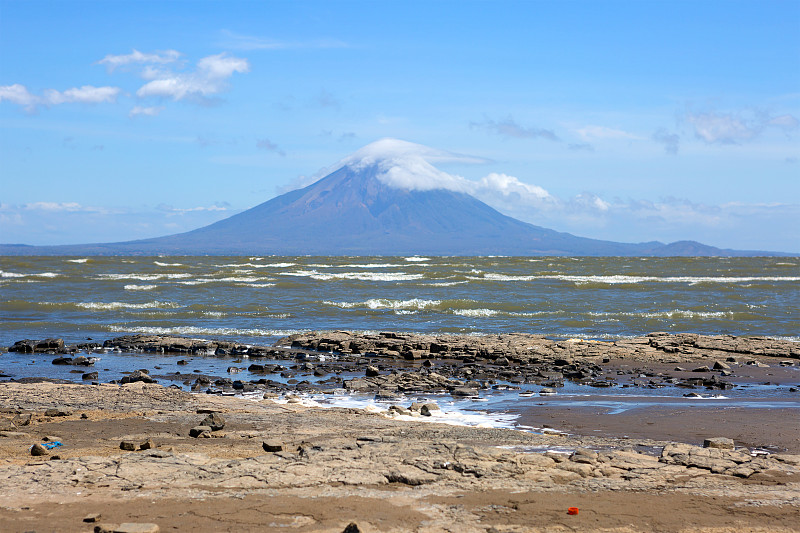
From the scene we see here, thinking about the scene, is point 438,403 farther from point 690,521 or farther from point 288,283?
point 288,283

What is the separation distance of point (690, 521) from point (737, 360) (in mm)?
11529

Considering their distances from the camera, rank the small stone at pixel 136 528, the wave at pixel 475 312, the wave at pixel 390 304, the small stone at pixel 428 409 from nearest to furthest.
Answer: the small stone at pixel 136 528
the small stone at pixel 428 409
the wave at pixel 475 312
the wave at pixel 390 304

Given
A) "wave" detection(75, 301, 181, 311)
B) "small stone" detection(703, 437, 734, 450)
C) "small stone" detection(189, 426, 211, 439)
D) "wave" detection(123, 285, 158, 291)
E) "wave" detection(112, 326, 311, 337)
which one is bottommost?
"wave" detection(112, 326, 311, 337)

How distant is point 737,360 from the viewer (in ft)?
52.1

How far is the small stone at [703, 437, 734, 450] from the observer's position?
7.78 meters

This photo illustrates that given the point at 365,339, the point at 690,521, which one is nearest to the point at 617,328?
the point at 365,339

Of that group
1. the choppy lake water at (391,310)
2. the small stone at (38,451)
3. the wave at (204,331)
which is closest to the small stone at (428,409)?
the small stone at (38,451)

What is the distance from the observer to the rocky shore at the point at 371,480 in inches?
217

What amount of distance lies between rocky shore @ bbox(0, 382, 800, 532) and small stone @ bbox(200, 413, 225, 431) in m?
0.03

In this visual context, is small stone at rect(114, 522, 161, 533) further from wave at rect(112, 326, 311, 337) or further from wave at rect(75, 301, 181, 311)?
wave at rect(75, 301, 181, 311)

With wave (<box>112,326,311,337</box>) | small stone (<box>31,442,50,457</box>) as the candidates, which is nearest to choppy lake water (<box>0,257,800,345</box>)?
wave (<box>112,326,311,337</box>)

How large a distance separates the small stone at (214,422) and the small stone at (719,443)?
540 centimetres

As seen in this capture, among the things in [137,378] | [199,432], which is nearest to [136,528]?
[199,432]

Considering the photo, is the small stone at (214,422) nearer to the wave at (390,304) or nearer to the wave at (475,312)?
the wave at (475,312)
